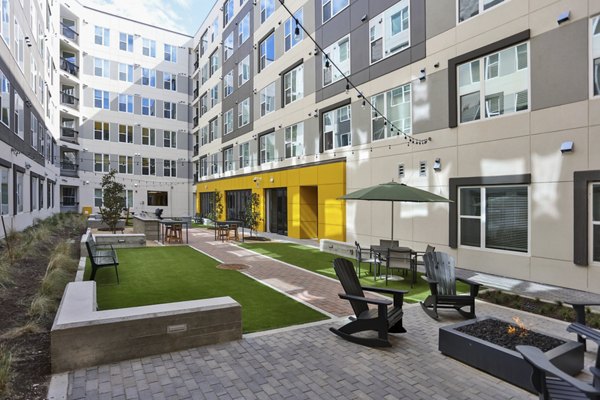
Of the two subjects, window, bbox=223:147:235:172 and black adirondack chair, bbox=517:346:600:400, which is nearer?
black adirondack chair, bbox=517:346:600:400

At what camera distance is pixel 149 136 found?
127ft

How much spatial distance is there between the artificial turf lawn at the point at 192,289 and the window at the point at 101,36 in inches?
1304

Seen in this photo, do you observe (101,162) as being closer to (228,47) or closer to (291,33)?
(228,47)

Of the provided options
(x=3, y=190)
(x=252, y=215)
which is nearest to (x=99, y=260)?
(x=3, y=190)

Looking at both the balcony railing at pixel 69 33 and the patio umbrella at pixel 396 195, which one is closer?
the patio umbrella at pixel 396 195

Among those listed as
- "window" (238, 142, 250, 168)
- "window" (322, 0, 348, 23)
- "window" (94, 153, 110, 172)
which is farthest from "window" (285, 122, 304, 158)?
"window" (94, 153, 110, 172)

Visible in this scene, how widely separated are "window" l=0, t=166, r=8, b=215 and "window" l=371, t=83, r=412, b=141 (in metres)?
13.8

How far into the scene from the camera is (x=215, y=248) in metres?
15.1

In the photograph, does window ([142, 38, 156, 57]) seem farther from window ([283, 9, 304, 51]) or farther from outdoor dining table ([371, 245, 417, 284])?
outdoor dining table ([371, 245, 417, 284])

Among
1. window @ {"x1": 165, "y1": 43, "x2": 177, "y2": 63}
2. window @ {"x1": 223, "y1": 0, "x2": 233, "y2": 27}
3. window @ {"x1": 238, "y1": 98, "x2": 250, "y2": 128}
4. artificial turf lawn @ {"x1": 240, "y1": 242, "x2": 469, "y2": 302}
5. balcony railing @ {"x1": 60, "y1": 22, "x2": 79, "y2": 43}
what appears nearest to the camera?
artificial turf lawn @ {"x1": 240, "y1": 242, "x2": 469, "y2": 302}

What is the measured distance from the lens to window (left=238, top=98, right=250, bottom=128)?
2612 centimetres

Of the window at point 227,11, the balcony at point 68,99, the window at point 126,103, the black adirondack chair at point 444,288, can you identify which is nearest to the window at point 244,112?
the window at point 227,11

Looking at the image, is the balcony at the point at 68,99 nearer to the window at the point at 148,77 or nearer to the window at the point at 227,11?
the window at the point at 148,77

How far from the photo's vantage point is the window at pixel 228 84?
29.1m
